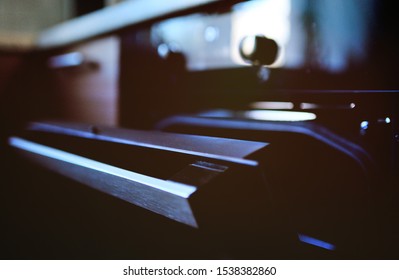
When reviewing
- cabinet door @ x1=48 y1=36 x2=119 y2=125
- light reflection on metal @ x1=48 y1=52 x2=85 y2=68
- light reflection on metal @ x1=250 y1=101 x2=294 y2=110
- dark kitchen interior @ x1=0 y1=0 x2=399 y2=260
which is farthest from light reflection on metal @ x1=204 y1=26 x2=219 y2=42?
light reflection on metal @ x1=48 y1=52 x2=85 y2=68

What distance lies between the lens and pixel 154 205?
375 mm

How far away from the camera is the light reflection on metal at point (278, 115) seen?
43 cm

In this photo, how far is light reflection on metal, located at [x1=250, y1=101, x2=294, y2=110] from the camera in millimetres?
450

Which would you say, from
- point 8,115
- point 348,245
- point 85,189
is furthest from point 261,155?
point 8,115

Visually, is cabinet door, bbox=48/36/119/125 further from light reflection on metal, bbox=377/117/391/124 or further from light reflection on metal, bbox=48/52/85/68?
light reflection on metal, bbox=377/117/391/124

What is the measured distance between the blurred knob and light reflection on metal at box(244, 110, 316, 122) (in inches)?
2.6

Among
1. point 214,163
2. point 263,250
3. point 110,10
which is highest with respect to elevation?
point 110,10

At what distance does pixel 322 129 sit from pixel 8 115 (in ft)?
3.13

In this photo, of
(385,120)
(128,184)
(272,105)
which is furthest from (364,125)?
(128,184)

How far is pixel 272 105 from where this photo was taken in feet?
1.57

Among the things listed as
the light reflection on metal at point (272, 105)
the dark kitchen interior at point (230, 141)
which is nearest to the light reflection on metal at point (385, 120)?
the dark kitchen interior at point (230, 141)

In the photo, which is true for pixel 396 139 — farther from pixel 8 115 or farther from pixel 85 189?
pixel 8 115

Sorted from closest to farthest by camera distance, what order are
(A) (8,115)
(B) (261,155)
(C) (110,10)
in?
(B) (261,155) < (C) (110,10) < (A) (8,115)

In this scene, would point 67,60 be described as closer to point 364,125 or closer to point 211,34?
point 211,34
